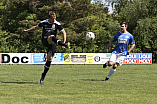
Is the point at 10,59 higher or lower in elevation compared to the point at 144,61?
higher

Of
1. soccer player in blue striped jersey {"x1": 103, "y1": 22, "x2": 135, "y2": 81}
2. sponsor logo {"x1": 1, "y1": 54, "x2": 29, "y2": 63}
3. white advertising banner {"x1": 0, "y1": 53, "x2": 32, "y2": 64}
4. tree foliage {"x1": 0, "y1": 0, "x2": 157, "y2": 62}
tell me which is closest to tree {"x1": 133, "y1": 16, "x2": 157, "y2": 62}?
tree foliage {"x1": 0, "y1": 0, "x2": 157, "y2": 62}

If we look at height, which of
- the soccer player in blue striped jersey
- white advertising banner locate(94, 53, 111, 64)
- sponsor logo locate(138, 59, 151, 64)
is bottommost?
sponsor logo locate(138, 59, 151, 64)

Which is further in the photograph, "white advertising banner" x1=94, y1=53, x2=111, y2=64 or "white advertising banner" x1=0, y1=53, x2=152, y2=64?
"white advertising banner" x1=94, y1=53, x2=111, y2=64

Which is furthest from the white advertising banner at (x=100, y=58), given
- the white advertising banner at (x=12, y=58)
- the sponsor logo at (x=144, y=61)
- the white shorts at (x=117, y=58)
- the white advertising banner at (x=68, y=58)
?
the white shorts at (x=117, y=58)

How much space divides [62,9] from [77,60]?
12678 mm

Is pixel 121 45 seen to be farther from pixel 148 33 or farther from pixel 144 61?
pixel 148 33

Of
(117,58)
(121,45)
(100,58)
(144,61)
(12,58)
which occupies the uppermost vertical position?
(121,45)

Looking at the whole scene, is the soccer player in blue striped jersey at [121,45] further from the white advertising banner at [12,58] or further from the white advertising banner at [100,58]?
the white advertising banner at [100,58]

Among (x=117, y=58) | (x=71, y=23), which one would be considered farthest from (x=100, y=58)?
(x=117, y=58)

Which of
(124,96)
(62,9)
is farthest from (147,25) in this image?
(124,96)

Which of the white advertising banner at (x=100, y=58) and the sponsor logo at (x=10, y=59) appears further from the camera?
the white advertising banner at (x=100, y=58)

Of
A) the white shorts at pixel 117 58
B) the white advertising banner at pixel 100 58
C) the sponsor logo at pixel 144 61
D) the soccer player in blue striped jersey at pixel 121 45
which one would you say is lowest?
the sponsor logo at pixel 144 61

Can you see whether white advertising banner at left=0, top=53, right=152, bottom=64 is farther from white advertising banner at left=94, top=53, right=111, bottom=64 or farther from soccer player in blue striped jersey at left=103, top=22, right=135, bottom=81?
soccer player in blue striped jersey at left=103, top=22, right=135, bottom=81

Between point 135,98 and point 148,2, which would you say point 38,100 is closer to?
point 135,98
